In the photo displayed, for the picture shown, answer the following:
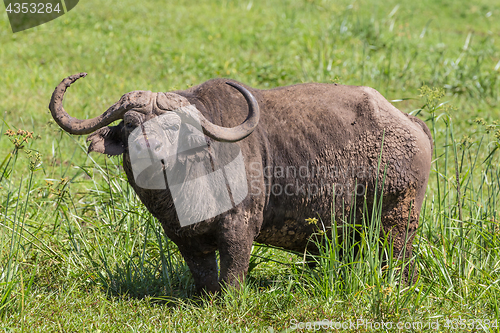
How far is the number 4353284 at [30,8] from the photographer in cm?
1209

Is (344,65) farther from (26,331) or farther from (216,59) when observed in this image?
(26,331)

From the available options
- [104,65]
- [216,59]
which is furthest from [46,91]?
[216,59]

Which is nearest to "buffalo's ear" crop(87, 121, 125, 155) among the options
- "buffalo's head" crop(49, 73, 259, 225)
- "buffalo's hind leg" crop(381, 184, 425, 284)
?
"buffalo's head" crop(49, 73, 259, 225)

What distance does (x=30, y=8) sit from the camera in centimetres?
1213

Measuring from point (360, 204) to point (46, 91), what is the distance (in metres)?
6.67

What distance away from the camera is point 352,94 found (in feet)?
13.8
